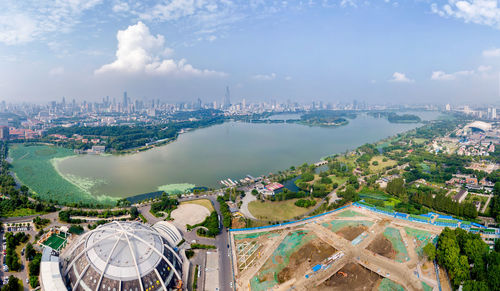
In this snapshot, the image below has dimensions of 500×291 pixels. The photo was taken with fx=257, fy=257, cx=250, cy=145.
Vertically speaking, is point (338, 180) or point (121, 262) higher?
point (121, 262)

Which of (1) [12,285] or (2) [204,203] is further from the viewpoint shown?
(2) [204,203]

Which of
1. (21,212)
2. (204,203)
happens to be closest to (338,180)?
(204,203)

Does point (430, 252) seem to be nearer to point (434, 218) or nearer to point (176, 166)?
point (434, 218)

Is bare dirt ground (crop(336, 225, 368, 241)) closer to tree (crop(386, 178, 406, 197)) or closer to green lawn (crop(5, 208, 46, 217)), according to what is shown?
tree (crop(386, 178, 406, 197))

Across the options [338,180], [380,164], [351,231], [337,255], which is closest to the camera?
[337,255]

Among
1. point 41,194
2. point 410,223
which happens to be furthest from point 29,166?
point 410,223

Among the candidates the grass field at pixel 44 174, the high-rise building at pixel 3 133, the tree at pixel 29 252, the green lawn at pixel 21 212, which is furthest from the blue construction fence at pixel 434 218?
the high-rise building at pixel 3 133

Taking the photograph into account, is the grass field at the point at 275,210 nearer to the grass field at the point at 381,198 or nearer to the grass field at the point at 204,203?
the grass field at the point at 204,203
